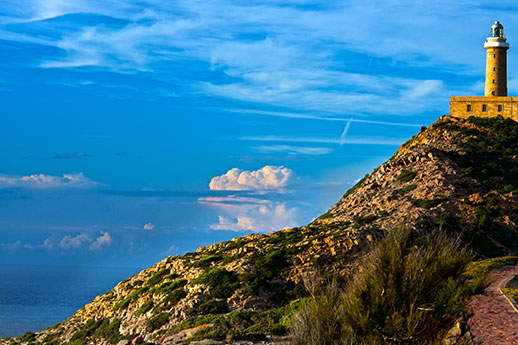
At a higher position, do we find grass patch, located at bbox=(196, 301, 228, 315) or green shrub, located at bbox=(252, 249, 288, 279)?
green shrub, located at bbox=(252, 249, 288, 279)

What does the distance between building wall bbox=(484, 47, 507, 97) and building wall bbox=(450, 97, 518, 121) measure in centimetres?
178

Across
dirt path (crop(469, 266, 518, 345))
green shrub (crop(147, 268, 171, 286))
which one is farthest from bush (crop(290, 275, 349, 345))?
green shrub (crop(147, 268, 171, 286))

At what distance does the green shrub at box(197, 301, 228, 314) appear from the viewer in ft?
136

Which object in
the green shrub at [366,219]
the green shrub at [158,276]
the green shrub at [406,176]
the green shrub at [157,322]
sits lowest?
the green shrub at [157,322]

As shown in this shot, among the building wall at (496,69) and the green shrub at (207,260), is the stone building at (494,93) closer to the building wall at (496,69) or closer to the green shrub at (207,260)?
the building wall at (496,69)

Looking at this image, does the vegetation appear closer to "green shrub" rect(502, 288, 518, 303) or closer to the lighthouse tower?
"green shrub" rect(502, 288, 518, 303)

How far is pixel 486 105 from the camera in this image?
82.3 m

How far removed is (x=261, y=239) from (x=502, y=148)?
35870 mm

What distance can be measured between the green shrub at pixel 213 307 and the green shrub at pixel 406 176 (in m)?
30.4

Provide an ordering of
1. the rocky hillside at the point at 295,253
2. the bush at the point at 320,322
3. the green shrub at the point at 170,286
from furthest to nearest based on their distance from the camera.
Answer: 1. the green shrub at the point at 170,286
2. the rocky hillside at the point at 295,253
3. the bush at the point at 320,322

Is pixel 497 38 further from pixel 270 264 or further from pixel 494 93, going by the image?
pixel 270 264

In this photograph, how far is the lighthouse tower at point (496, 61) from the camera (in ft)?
270

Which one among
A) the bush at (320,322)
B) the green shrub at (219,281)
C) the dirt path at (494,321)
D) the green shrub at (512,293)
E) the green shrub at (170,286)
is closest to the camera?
the bush at (320,322)

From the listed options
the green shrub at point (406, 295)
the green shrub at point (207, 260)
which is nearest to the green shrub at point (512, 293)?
the green shrub at point (406, 295)
